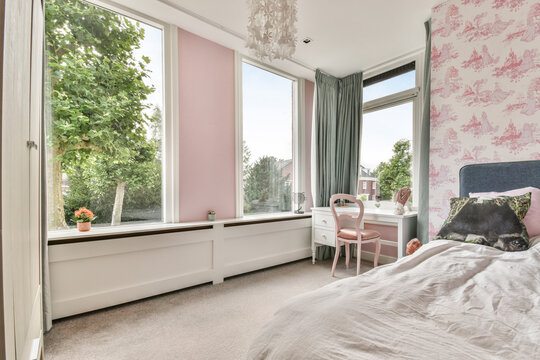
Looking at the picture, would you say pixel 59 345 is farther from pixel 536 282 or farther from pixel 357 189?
pixel 357 189

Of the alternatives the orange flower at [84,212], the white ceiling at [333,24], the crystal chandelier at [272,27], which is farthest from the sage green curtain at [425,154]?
the orange flower at [84,212]

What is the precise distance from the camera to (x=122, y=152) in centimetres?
241

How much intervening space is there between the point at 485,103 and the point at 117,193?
337 cm

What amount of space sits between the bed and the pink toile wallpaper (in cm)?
123

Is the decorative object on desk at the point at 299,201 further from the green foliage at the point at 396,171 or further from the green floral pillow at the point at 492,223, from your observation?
the green floral pillow at the point at 492,223

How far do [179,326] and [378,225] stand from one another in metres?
2.73

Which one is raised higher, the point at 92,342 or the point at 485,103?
the point at 485,103

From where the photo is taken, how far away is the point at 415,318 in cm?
77

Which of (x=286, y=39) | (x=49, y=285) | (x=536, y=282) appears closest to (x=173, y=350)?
(x=49, y=285)

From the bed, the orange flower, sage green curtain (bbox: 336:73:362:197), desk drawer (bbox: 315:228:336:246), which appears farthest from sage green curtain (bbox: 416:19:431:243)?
the orange flower

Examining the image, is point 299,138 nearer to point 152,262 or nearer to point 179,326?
point 152,262

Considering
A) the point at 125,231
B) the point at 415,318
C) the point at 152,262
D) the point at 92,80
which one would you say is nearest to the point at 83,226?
the point at 125,231

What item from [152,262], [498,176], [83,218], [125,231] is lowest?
[152,262]

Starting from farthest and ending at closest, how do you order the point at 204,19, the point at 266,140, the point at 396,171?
the point at 266,140
the point at 396,171
the point at 204,19
